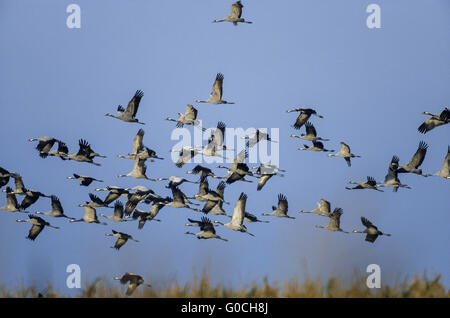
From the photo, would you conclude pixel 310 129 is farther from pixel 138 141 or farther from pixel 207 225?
pixel 138 141

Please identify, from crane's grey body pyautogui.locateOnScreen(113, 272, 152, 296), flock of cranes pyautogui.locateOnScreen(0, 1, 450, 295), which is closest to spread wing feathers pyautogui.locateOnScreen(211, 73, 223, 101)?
flock of cranes pyautogui.locateOnScreen(0, 1, 450, 295)

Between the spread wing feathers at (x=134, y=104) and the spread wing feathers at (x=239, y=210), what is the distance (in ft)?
18.3

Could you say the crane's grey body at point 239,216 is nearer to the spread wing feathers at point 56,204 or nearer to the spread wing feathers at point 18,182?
the spread wing feathers at point 56,204

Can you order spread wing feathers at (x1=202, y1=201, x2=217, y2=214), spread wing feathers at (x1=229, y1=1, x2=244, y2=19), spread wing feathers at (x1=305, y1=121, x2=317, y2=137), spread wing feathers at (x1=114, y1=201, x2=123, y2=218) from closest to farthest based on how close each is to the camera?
spread wing feathers at (x1=229, y1=1, x2=244, y2=19) → spread wing feathers at (x1=202, y1=201, x2=217, y2=214) → spread wing feathers at (x1=305, y1=121, x2=317, y2=137) → spread wing feathers at (x1=114, y1=201, x2=123, y2=218)

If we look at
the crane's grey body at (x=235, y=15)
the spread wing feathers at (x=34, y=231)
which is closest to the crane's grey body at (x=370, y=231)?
the crane's grey body at (x=235, y=15)

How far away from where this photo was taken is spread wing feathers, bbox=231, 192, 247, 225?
38219mm

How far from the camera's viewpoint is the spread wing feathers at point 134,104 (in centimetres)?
3969

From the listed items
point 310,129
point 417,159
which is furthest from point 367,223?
point 310,129

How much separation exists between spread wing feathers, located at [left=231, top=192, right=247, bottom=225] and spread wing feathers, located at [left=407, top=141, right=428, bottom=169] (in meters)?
6.31

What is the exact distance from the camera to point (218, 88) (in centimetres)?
4062

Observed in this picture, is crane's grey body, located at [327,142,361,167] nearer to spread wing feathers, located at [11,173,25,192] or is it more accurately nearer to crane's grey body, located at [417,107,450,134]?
crane's grey body, located at [417,107,450,134]

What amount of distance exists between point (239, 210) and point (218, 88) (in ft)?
17.2
